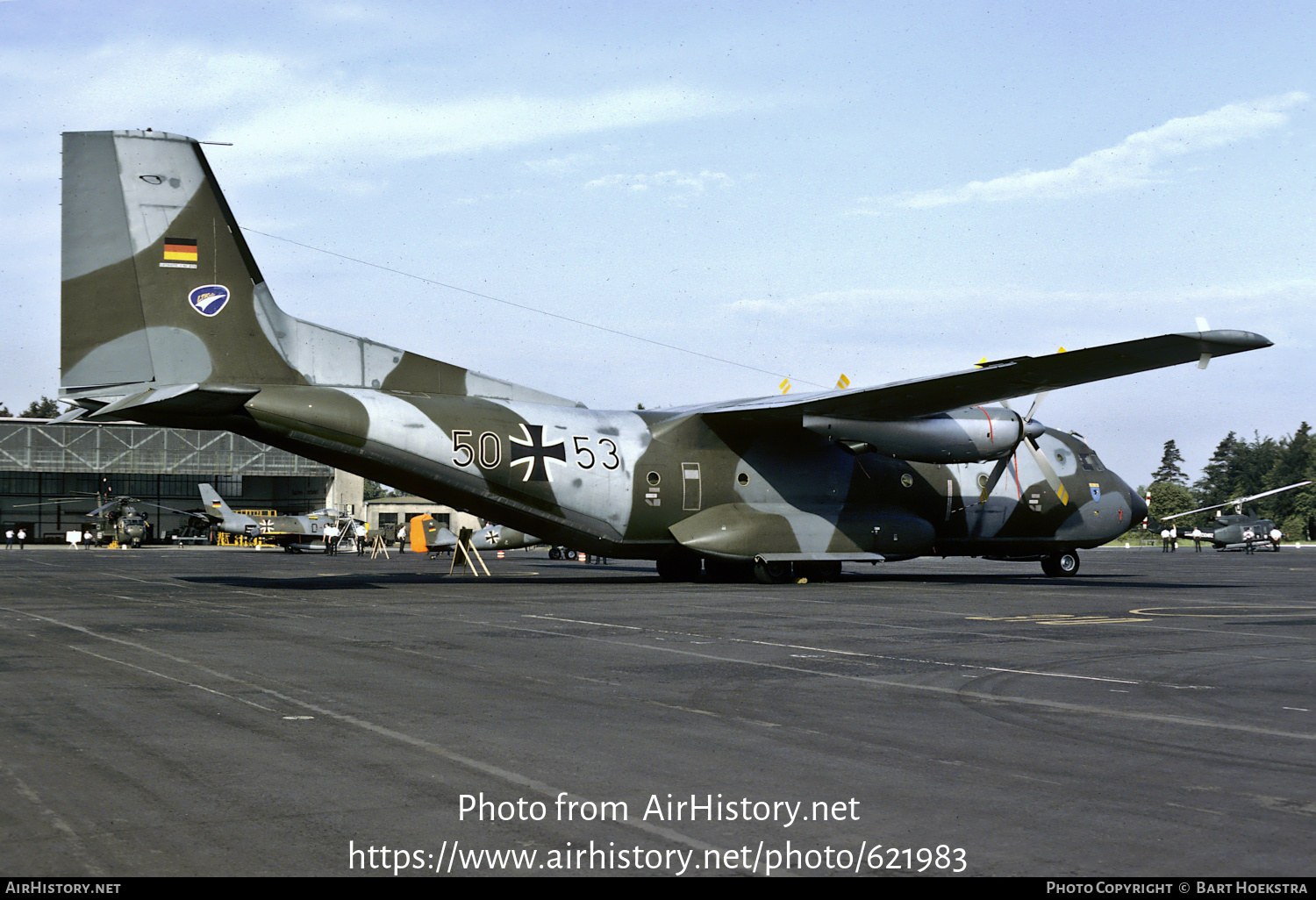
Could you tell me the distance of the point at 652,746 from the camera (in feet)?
24.5

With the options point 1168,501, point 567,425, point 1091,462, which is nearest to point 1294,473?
point 1168,501

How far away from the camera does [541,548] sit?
76.3m

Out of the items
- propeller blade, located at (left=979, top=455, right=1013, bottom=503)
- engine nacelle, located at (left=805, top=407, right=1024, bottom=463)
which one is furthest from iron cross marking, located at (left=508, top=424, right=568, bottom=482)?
propeller blade, located at (left=979, top=455, right=1013, bottom=503)

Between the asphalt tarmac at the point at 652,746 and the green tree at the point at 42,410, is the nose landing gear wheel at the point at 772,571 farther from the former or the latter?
the green tree at the point at 42,410

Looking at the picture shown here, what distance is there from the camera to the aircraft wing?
21938 millimetres

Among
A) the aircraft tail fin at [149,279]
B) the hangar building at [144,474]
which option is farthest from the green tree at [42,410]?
the aircraft tail fin at [149,279]

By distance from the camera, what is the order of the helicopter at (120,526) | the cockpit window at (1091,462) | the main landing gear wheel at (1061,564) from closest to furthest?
1. the cockpit window at (1091,462)
2. the main landing gear wheel at (1061,564)
3. the helicopter at (120,526)

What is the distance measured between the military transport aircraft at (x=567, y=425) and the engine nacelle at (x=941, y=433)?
54 mm

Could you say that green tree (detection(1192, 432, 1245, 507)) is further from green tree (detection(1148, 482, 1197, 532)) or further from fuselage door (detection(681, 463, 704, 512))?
fuselage door (detection(681, 463, 704, 512))

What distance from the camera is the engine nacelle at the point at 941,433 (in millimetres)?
25766

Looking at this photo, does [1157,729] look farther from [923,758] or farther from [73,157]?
[73,157]

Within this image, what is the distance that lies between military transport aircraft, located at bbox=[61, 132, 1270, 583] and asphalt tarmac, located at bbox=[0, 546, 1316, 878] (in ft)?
22.0

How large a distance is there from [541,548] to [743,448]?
5081 centimetres

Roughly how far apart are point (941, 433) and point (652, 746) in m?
20.0
